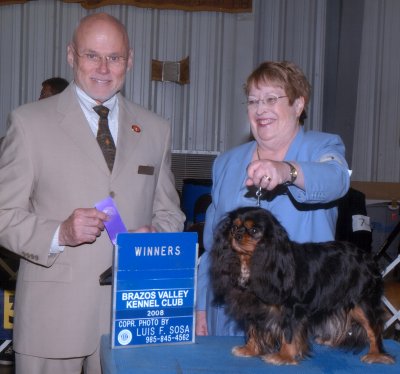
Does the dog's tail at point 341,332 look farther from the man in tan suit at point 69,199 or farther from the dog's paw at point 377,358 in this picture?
the man in tan suit at point 69,199

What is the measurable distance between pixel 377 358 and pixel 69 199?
977 mm

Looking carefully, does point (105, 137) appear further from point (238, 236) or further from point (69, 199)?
point (238, 236)

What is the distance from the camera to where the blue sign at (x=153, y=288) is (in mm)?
1635

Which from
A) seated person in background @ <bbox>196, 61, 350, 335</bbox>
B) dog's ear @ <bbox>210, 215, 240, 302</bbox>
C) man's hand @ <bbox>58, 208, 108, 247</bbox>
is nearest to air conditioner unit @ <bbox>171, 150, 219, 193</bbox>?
seated person in background @ <bbox>196, 61, 350, 335</bbox>

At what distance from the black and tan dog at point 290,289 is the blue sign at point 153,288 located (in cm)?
13

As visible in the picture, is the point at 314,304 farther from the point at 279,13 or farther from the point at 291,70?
the point at 279,13

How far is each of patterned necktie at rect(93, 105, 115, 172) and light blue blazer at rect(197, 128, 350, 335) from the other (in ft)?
1.19

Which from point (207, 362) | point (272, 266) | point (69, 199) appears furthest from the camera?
point (69, 199)

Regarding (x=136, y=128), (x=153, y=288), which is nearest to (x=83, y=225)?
(x=153, y=288)

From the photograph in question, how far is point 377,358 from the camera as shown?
1.67 m

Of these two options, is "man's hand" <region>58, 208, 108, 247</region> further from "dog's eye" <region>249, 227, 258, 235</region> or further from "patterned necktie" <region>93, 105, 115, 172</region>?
"dog's eye" <region>249, 227, 258, 235</region>

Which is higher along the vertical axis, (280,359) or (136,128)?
(136,128)

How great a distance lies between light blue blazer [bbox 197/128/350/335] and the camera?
1700 mm

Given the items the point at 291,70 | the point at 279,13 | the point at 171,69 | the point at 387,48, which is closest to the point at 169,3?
the point at 171,69
